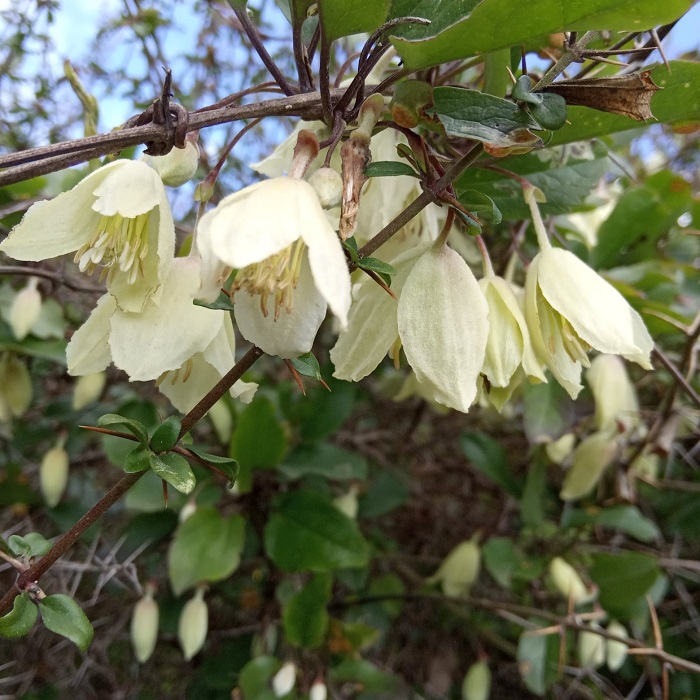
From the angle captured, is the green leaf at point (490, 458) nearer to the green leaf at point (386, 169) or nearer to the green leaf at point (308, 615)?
the green leaf at point (308, 615)

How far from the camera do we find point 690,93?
0.46 meters

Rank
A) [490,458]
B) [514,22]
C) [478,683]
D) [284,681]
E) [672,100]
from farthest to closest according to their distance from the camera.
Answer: [490,458] < [478,683] < [284,681] < [672,100] < [514,22]

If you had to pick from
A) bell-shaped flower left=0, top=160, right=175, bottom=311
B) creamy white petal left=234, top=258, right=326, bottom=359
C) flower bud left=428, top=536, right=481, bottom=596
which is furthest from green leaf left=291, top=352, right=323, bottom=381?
flower bud left=428, top=536, right=481, bottom=596

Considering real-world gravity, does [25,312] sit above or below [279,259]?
below

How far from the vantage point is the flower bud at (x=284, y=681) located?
82 centimetres

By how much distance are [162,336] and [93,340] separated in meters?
0.09

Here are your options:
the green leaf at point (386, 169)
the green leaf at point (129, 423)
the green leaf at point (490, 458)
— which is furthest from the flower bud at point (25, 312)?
the green leaf at point (490, 458)

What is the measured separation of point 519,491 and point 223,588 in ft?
2.05

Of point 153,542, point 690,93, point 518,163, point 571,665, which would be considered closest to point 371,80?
point 518,163

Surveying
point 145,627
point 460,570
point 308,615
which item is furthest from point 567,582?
point 145,627

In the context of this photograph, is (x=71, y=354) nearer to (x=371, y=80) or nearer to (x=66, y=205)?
(x=66, y=205)

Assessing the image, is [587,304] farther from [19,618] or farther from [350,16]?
[19,618]

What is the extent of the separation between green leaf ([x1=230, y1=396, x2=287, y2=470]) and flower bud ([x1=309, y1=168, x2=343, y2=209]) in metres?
0.58

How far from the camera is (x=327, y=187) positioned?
0.38 m
